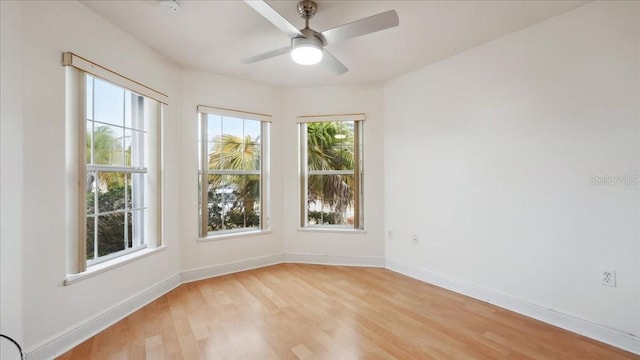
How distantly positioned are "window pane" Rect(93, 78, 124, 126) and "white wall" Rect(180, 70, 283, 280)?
2.45 feet

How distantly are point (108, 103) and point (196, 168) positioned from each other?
1141mm

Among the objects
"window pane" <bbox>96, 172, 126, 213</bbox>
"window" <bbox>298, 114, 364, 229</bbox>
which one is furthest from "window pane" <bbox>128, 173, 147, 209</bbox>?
"window" <bbox>298, 114, 364, 229</bbox>

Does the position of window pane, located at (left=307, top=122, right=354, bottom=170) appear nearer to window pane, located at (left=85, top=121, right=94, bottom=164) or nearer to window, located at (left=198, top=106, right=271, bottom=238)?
window, located at (left=198, top=106, right=271, bottom=238)

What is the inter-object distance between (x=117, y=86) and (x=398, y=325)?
3222mm

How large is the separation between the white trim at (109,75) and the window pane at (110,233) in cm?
118

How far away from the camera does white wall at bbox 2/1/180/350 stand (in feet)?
5.62

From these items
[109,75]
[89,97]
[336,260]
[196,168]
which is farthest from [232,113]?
[336,260]

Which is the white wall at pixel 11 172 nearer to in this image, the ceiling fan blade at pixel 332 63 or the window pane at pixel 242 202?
the ceiling fan blade at pixel 332 63

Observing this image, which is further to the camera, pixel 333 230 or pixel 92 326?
pixel 333 230

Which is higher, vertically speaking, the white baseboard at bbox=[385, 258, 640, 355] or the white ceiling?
the white ceiling

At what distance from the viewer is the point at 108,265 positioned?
236 cm

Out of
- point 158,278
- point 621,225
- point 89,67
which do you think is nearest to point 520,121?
point 621,225

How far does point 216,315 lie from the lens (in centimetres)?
250

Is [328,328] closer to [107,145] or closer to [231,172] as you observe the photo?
[231,172]
